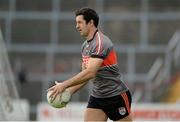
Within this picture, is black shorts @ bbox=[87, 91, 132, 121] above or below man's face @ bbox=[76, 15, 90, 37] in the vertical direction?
below

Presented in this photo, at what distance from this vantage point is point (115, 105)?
7.39 metres

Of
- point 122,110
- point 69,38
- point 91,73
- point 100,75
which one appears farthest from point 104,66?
point 69,38

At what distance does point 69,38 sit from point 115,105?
1494 centimetres

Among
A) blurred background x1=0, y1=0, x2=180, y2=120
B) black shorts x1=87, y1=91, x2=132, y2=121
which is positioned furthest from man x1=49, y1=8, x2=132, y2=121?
blurred background x1=0, y1=0, x2=180, y2=120

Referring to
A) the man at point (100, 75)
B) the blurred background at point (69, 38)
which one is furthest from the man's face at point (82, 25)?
the blurred background at point (69, 38)

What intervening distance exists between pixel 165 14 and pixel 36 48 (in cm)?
380

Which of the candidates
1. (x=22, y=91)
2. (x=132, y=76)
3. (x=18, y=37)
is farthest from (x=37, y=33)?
(x=132, y=76)

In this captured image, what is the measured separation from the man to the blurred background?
43.5ft

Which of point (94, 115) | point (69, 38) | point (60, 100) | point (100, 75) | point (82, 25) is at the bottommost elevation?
point (69, 38)

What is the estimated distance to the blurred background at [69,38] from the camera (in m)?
21.3

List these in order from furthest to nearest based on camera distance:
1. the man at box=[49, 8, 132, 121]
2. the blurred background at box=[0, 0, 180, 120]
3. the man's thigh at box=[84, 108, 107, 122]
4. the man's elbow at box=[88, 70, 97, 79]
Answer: the blurred background at box=[0, 0, 180, 120] < the man's thigh at box=[84, 108, 107, 122] < the man at box=[49, 8, 132, 121] < the man's elbow at box=[88, 70, 97, 79]

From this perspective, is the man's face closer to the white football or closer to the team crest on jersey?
the white football

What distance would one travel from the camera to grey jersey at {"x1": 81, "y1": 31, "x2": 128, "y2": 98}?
7.14m

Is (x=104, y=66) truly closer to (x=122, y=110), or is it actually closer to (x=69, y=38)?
(x=122, y=110)
